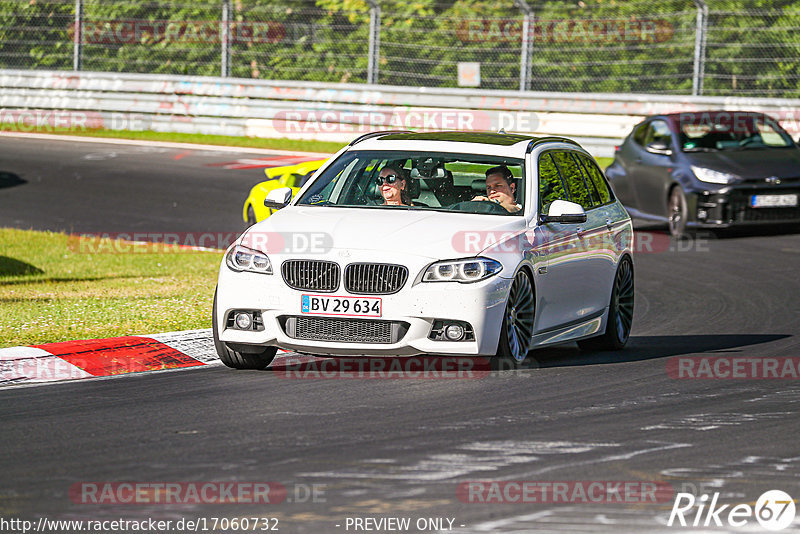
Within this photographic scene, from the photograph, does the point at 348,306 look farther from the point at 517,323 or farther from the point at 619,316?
the point at 619,316

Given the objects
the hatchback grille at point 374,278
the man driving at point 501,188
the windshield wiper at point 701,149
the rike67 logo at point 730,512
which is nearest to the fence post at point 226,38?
the windshield wiper at point 701,149

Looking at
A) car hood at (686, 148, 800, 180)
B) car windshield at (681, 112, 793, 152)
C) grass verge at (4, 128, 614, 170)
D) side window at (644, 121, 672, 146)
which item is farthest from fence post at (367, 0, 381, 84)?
car hood at (686, 148, 800, 180)

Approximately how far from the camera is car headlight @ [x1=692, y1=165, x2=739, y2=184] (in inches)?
719

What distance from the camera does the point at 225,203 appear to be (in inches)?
846

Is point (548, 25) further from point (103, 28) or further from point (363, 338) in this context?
point (363, 338)

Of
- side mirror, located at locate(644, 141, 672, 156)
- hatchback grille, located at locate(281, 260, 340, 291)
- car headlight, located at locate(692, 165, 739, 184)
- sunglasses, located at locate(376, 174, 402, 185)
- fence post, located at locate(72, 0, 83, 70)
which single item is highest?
fence post, located at locate(72, 0, 83, 70)

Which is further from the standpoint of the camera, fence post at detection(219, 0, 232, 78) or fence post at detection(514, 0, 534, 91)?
fence post at detection(219, 0, 232, 78)

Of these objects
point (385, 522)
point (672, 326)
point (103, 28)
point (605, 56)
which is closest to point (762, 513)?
point (385, 522)

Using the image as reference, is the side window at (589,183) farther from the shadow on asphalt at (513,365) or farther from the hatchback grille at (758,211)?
the hatchback grille at (758,211)

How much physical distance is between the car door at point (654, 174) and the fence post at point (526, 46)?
7.48 metres

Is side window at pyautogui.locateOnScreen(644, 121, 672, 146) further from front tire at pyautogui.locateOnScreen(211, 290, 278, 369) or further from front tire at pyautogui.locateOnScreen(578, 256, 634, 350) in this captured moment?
front tire at pyautogui.locateOnScreen(211, 290, 278, 369)

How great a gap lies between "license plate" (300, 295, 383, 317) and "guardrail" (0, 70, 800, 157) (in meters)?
17.9

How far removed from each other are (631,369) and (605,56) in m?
18.5

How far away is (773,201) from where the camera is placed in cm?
1852
